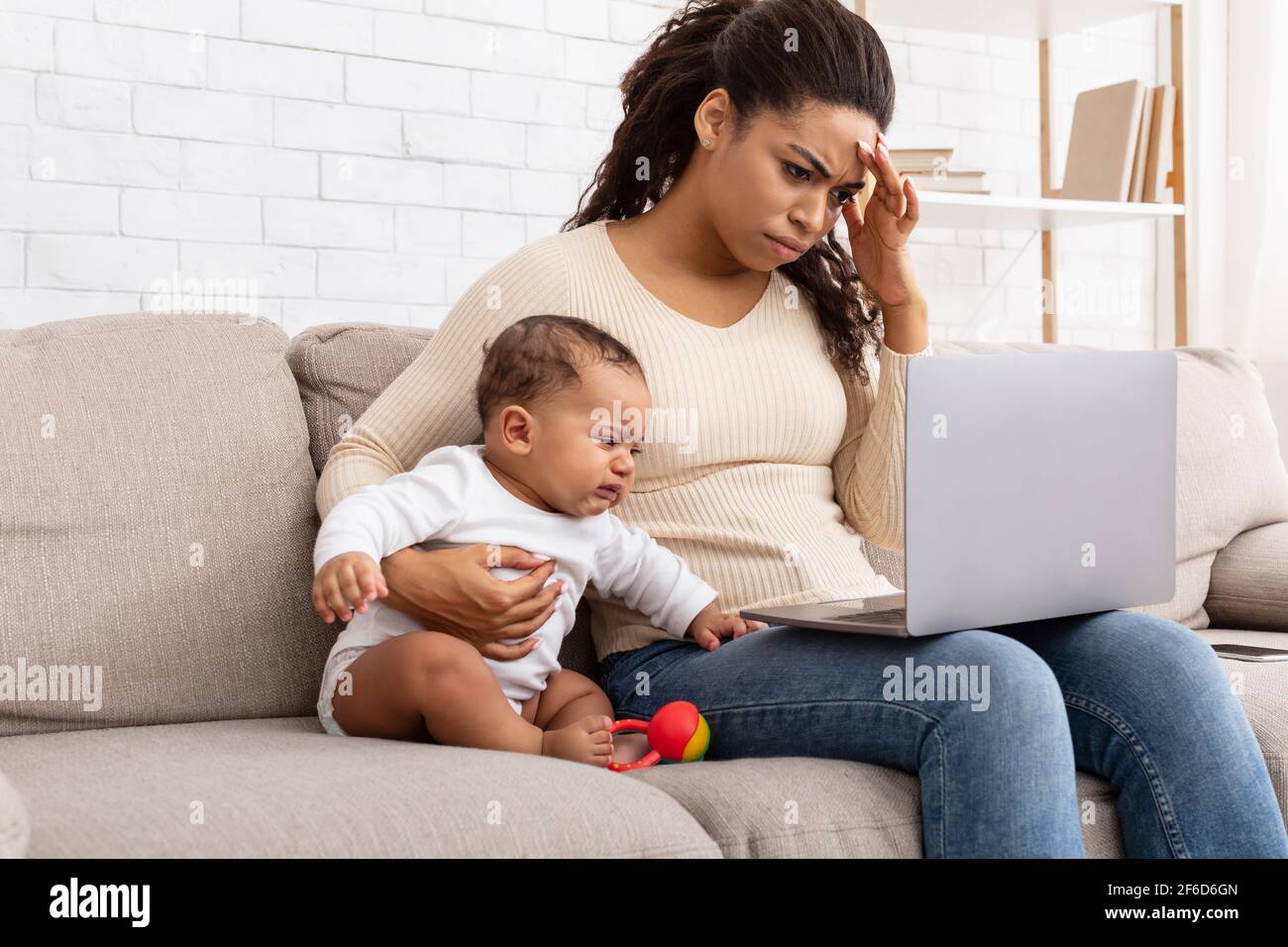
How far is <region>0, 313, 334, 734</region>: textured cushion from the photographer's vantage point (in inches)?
54.8

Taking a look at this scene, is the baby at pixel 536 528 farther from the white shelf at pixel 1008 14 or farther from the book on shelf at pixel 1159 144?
the book on shelf at pixel 1159 144

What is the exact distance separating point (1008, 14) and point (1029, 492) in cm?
224

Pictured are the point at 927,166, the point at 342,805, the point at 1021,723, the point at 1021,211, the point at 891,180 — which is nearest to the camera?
the point at 342,805

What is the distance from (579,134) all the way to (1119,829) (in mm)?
1924

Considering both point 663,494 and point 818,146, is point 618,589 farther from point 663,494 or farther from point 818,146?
point 818,146

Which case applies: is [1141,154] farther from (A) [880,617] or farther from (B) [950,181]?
(A) [880,617]

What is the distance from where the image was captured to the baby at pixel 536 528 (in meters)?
1.27

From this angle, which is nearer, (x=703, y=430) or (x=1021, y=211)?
(x=703, y=430)

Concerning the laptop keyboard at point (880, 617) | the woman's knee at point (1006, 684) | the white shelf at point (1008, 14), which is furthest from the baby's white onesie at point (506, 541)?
the white shelf at point (1008, 14)

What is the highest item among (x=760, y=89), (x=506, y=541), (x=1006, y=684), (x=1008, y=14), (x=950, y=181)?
(x=1008, y=14)

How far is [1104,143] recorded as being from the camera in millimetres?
3168

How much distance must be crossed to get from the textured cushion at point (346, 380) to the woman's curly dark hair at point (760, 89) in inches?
11.8

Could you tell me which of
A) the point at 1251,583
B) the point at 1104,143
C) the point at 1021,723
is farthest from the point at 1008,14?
the point at 1021,723
